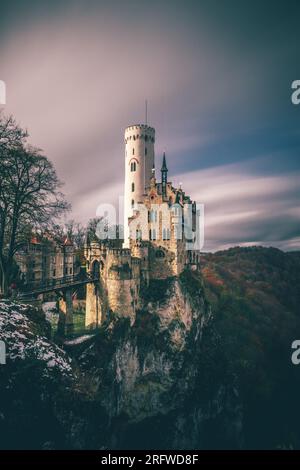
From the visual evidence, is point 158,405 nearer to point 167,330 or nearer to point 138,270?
point 167,330

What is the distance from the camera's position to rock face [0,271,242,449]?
20.4 metres

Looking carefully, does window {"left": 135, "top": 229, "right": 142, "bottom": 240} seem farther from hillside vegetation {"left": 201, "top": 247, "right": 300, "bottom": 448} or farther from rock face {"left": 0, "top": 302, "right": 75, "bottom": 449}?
hillside vegetation {"left": 201, "top": 247, "right": 300, "bottom": 448}

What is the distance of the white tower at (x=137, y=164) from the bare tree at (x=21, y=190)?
705 inches

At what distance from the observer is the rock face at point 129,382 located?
20.4 metres

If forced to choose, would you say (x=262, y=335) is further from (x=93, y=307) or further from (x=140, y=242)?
(x=93, y=307)

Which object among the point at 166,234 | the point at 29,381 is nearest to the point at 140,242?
the point at 166,234

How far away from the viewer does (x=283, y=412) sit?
58.1 metres

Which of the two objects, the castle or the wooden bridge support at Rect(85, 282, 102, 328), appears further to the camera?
the castle

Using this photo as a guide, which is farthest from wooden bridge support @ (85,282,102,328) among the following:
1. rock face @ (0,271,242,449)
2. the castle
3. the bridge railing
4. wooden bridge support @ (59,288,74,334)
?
wooden bridge support @ (59,288,74,334)

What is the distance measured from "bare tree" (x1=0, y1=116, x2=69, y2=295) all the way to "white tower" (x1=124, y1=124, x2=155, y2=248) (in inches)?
705

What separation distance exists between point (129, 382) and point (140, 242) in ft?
52.6
